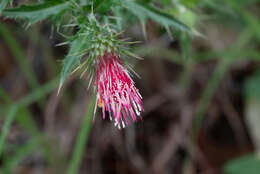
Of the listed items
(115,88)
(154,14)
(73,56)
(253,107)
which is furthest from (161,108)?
(73,56)

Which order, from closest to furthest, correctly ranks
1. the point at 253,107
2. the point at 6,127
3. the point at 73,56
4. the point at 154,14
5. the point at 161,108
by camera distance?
the point at 73,56 < the point at 154,14 < the point at 6,127 < the point at 253,107 < the point at 161,108

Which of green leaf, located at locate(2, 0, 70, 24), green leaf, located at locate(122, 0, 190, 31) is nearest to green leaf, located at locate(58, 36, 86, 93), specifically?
green leaf, located at locate(2, 0, 70, 24)

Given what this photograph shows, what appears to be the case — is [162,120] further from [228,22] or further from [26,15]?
[26,15]

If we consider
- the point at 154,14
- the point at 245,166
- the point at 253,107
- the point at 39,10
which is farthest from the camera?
the point at 253,107

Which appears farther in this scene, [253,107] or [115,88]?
[253,107]

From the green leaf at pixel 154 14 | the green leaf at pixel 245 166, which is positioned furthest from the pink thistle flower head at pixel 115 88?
the green leaf at pixel 245 166

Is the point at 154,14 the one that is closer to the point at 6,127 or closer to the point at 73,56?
the point at 73,56

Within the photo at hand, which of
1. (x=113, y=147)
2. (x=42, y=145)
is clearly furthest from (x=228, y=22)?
(x=42, y=145)
